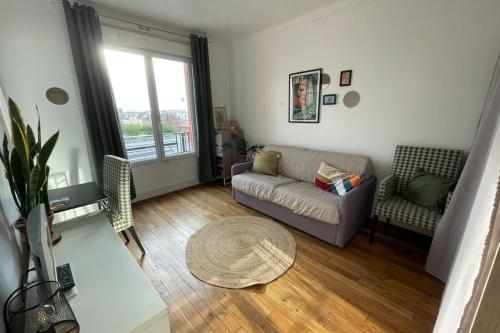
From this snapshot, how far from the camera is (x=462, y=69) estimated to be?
1940 millimetres

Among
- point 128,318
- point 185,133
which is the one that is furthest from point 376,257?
point 185,133

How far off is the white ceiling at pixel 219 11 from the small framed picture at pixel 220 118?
129 centimetres

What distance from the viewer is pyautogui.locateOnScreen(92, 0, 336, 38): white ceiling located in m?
2.50

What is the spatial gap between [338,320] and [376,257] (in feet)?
2.81

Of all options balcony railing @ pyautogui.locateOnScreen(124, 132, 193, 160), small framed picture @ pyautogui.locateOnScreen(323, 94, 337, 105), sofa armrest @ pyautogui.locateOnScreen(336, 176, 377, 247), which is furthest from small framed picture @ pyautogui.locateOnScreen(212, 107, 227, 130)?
sofa armrest @ pyautogui.locateOnScreen(336, 176, 377, 247)

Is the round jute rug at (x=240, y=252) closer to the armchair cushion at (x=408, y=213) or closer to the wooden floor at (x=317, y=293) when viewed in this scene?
the wooden floor at (x=317, y=293)

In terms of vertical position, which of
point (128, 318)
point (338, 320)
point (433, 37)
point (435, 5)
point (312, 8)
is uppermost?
point (312, 8)

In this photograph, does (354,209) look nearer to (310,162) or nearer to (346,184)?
(346,184)

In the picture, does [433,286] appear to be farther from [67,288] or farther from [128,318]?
[67,288]

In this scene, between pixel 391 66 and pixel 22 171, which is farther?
pixel 391 66

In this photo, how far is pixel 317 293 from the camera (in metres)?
1.65

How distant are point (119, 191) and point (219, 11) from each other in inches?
97.3

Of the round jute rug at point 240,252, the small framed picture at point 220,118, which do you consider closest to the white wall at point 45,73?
the round jute rug at point 240,252

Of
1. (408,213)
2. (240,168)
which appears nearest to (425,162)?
(408,213)
